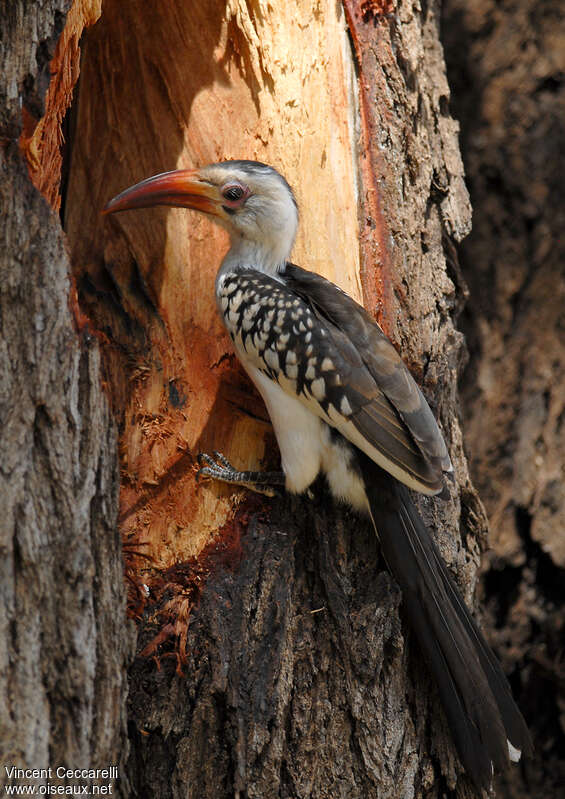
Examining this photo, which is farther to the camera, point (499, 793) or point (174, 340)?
point (499, 793)

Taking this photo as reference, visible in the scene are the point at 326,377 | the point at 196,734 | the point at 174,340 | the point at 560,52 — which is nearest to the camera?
the point at 196,734

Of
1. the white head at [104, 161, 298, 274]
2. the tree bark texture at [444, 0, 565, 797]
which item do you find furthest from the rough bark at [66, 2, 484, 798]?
the tree bark texture at [444, 0, 565, 797]

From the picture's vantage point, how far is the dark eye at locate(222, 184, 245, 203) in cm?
279

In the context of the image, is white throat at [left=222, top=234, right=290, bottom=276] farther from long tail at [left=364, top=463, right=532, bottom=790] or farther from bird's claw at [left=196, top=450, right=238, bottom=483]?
long tail at [left=364, top=463, right=532, bottom=790]

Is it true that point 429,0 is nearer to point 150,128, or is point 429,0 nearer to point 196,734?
point 150,128

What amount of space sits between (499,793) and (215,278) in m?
2.37

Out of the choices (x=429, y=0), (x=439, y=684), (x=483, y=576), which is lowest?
(x=439, y=684)

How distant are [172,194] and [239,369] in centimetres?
60

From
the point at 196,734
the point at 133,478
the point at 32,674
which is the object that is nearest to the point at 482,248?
the point at 133,478

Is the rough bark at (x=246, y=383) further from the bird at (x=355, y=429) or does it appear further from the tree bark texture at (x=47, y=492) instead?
the tree bark texture at (x=47, y=492)

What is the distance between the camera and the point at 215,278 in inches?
117

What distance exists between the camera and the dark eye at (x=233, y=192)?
110 inches

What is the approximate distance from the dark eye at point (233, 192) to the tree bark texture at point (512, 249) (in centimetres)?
151

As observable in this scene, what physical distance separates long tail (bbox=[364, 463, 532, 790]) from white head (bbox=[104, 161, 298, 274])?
85 centimetres
